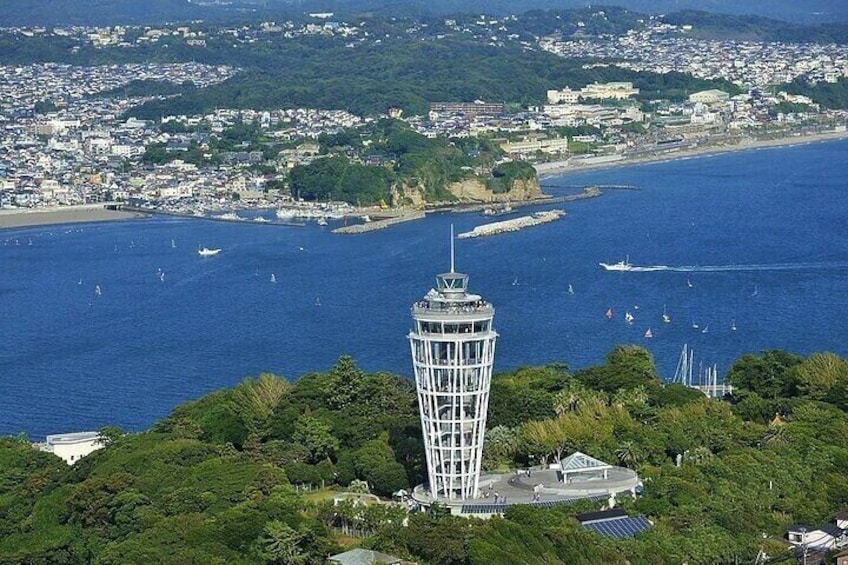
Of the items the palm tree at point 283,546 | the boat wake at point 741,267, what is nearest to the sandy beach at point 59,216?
the boat wake at point 741,267

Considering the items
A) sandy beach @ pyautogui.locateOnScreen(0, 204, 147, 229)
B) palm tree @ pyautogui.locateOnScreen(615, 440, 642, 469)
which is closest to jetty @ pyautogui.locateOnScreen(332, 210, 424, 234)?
→ sandy beach @ pyautogui.locateOnScreen(0, 204, 147, 229)

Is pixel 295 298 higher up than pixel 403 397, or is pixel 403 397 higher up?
pixel 403 397

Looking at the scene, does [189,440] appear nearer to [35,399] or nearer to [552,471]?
[552,471]

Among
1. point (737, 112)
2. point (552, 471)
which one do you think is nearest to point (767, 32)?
point (737, 112)

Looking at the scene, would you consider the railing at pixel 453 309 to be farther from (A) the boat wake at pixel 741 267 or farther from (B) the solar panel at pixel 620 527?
(A) the boat wake at pixel 741 267

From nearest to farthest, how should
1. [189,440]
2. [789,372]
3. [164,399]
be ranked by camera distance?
1. [189,440]
2. [789,372]
3. [164,399]

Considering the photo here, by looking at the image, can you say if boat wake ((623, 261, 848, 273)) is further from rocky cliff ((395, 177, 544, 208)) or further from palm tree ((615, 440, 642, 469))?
palm tree ((615, 440, 642, 469))

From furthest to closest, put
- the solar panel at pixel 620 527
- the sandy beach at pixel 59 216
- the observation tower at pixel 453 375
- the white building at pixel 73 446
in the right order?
the sandy beach at pixel 59 216, the white building at pixel 73 446, the observation tower at pixel 453 375, the solar panel at pixel 620 527

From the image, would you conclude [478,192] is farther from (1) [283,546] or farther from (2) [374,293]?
(1) [283,546]
